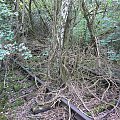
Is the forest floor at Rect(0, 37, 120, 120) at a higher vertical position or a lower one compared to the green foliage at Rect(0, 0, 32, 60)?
lower

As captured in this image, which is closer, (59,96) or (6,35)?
(59,96)

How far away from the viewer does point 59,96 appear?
4648mm

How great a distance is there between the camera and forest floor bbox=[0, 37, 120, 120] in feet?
13.9

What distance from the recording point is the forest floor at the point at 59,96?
166 inches

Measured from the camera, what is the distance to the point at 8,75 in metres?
6.63

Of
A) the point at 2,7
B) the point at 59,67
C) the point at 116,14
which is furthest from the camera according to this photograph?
the point at 116,14

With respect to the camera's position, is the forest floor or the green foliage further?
the green foliage

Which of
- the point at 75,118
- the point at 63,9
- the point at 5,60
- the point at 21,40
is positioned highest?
the point at 63,9

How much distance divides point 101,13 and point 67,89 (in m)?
A: 3.89

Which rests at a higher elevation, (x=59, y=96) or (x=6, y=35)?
(x=6, y=35)

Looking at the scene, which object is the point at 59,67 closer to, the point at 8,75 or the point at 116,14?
the point at 8,75

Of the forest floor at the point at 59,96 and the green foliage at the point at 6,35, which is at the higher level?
the green foliage at the point at 6,35

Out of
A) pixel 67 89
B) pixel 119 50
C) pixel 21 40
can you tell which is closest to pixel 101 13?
pixel 119 50

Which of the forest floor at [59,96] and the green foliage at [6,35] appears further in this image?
the green foliage at [6,35]
